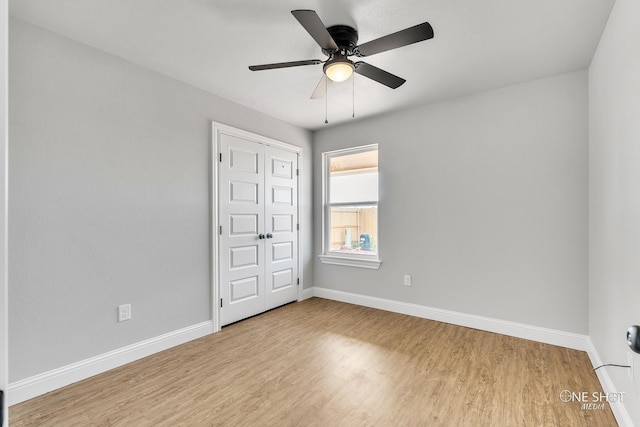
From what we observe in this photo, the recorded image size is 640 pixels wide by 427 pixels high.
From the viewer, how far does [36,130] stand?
1.98 metres

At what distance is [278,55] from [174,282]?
2233mm

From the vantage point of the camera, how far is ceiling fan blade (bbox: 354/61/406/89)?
6.82 feet

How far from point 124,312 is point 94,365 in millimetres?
402

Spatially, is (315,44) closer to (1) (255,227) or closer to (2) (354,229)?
(1) (255,227)

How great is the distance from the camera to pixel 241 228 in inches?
132

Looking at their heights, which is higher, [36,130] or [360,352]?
[36,130]

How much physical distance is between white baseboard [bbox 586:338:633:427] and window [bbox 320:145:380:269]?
207cm

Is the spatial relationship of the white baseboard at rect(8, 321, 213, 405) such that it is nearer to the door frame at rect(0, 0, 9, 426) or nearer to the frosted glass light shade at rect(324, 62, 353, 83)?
the door frame at rect(0, 0, 9, 426)

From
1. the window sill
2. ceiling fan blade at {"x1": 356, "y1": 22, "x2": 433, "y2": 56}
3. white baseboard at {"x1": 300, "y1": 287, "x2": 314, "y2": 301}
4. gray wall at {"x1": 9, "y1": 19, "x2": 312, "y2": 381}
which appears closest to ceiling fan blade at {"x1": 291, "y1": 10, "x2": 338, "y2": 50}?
ceiling fan blade at {"x1": 356, "y1": 22, "x2": 433, "y2": 56}

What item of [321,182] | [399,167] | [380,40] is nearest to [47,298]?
[380,40]

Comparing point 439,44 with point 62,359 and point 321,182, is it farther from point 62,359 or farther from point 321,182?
point 62,359

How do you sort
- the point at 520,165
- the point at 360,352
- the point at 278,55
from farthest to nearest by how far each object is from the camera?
the point at 520,165
the point at 360,352
the point at 278,55

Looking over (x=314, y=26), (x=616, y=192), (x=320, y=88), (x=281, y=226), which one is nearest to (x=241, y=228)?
(x=281, y=226)

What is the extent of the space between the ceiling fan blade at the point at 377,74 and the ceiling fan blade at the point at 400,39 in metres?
0.13
